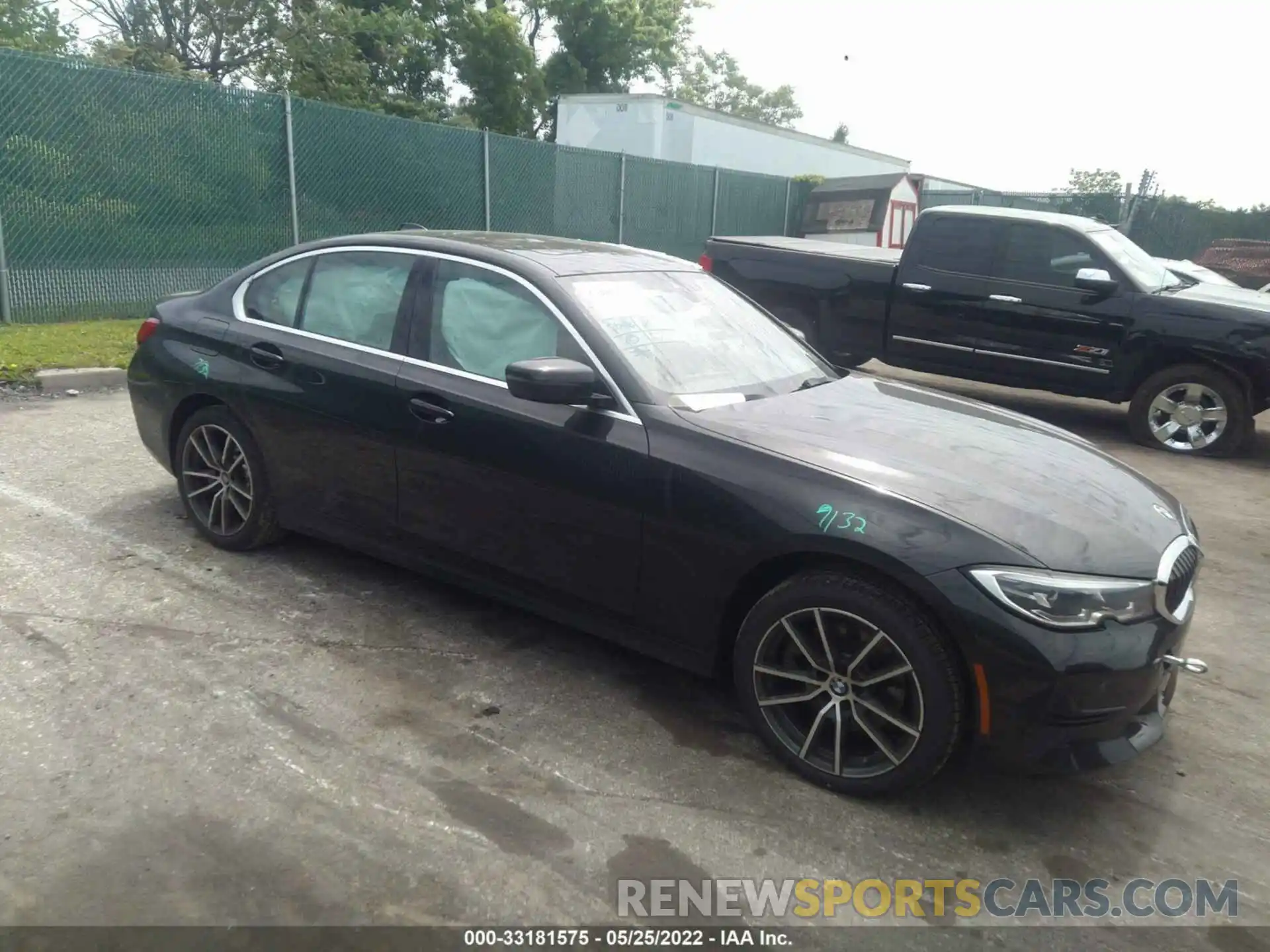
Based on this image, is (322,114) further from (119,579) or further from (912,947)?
(912,947)

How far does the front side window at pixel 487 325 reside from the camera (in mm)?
3736

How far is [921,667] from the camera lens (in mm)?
2873

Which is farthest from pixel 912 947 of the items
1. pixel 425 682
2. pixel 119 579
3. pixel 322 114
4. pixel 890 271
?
pixel 322 114

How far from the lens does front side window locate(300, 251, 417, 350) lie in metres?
4.18

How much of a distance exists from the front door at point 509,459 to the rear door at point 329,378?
0.14m

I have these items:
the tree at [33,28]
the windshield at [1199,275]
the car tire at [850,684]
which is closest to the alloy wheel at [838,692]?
the car tire at [850,684]

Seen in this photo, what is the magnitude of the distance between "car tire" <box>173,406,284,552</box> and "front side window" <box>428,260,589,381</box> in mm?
1205

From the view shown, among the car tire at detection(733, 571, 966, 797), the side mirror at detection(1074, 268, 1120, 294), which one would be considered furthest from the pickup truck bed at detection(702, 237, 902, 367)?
the car tire at detection(733, 571, 966, 797)

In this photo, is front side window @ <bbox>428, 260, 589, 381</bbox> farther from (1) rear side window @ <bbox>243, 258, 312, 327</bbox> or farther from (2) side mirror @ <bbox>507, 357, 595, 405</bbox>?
(1) rear side window @ <bbox>243, 258, 312, 327</bbox>

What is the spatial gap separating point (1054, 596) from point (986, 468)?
0.60 meters

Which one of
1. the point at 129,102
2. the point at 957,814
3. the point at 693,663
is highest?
the point at 129,102

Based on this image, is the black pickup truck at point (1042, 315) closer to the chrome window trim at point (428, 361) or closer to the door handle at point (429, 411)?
the chrome window trim at point (428, 361)

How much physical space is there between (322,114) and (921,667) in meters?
11.5

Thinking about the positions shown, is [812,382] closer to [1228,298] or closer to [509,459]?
[509,459]
